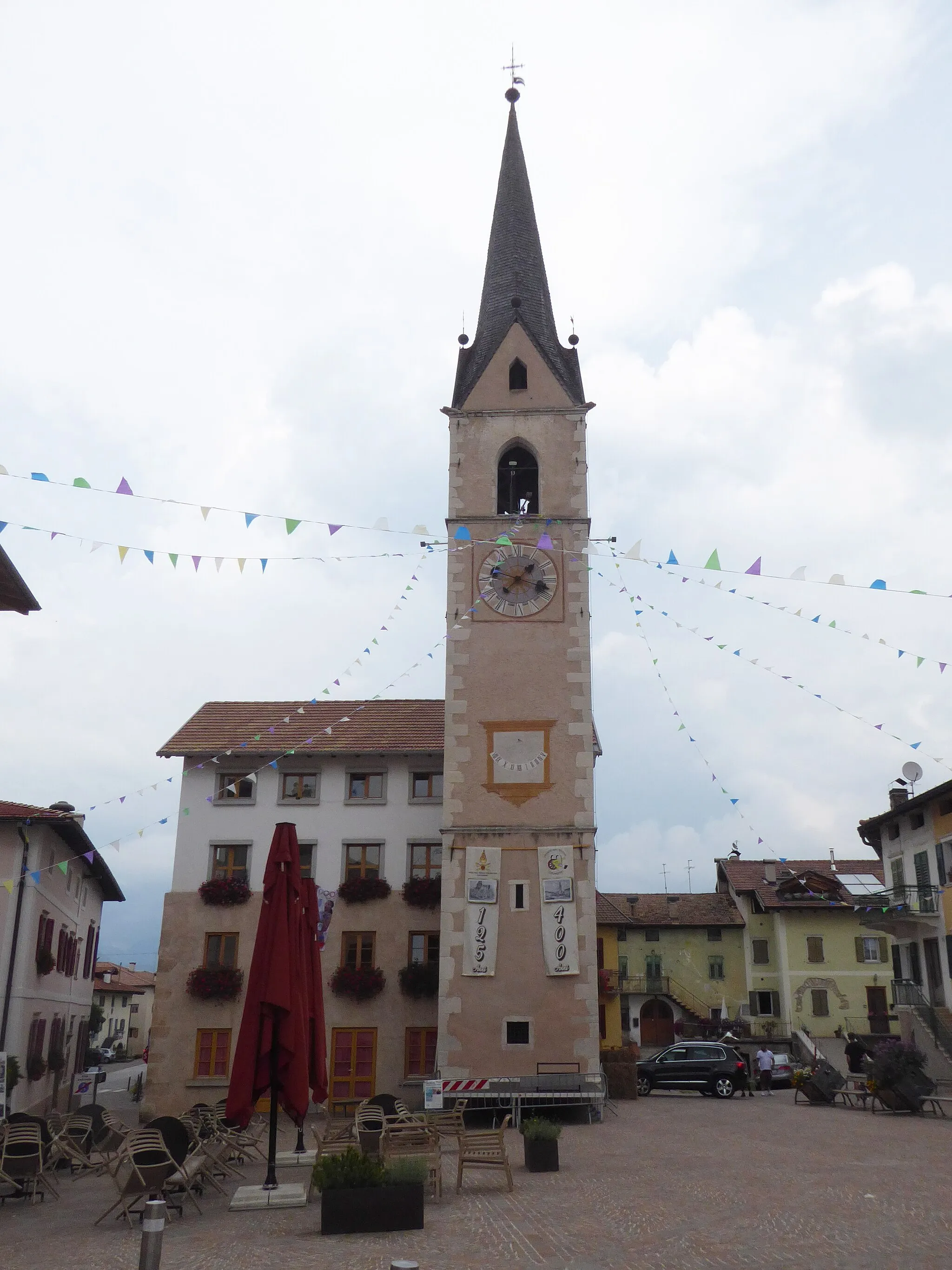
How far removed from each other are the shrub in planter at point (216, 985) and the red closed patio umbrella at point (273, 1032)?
516 inches

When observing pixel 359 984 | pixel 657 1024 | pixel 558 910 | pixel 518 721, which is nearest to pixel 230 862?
pixel 359 984

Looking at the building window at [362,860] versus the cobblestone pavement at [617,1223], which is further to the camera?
the building window at [362,860]

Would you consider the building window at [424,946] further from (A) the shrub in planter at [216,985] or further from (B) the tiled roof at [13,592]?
(B) the tiled roof at [13,592]

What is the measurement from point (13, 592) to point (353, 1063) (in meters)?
15.4

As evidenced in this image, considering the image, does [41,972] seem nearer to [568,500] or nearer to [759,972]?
[568,500]

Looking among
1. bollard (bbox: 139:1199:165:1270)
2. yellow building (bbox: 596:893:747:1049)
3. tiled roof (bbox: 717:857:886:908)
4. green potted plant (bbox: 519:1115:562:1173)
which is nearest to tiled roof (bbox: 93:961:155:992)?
yellow building (bbox: 596:893:747:1049)

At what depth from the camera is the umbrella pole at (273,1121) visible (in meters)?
11.0

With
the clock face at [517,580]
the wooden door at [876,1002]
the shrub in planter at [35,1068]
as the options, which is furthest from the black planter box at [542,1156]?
the wooden door at [876,1002]

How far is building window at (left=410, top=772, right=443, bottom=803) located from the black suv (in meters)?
8.56

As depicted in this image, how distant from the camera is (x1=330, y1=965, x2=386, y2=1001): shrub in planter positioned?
2403cm

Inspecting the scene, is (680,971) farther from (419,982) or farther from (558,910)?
(558,910)

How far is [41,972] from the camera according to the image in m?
24.1

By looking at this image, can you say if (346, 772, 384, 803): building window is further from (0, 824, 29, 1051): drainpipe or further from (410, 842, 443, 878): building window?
(0, 824, 29, 1051): drainpipe

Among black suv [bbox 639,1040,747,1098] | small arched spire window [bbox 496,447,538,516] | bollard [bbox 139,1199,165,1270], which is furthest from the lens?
black suv [bbox 639,1040,747,1098]
